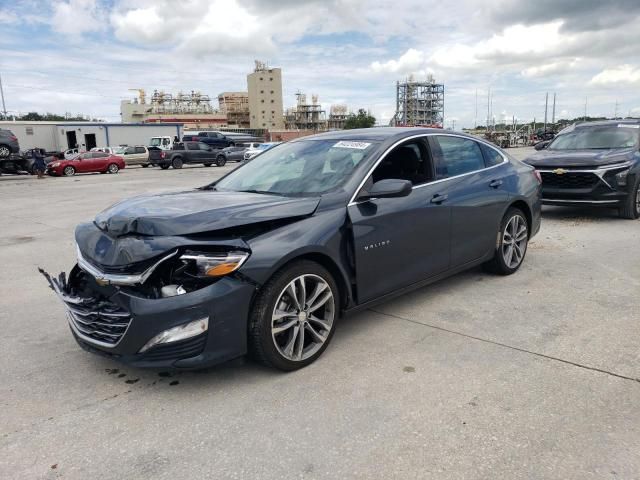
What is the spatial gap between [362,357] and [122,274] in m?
1.71

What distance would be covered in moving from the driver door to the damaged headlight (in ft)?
3.27

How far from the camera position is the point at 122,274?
3.01 metres

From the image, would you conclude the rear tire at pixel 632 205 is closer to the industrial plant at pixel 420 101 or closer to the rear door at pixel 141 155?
the rear door at pixel 141 155

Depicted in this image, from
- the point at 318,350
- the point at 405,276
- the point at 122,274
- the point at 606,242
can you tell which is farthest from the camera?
the point at 606,242

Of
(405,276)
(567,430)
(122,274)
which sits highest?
(122,274)

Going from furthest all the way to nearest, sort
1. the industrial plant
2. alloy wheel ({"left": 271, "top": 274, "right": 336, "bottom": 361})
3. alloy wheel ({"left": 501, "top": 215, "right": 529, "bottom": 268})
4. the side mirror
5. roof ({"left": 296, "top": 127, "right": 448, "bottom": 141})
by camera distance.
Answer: the industrial plant → alloy wheel ({"left": 501, "top": 215, "right": 529, "bottom": 268}) → roof ({"left": 296, "top": 127, "right": 448, "bottom": 141}) → the side mirror → alloy wheel ({"left": 271, "top": 274, "right": 336, "bottom": 361})

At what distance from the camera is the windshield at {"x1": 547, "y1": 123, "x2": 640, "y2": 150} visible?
938 cm

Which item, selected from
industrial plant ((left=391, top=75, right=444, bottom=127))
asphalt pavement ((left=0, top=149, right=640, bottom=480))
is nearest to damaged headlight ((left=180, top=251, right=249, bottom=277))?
asphalt pavement ((left=0, top=149, right=640, bottom=480))

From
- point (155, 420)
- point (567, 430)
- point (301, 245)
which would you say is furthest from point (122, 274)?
point (567, 430)

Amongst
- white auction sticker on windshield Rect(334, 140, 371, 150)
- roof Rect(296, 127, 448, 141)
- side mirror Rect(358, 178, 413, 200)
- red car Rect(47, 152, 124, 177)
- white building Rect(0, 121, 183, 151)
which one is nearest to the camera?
side mirror Rect(358, 178, 413, 200)

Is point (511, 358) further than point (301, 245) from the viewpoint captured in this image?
Yes

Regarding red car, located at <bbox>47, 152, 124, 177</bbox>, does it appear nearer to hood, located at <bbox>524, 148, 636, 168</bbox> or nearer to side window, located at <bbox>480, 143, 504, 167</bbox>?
hood, located at <bbox>524, 148, 636, 168</bbox>

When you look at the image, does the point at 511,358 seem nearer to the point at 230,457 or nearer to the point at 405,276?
the point at 405,276

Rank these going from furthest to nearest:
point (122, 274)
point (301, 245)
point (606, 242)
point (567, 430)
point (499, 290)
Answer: point (606, 242), point (499, 290), point (301, 245), point (122, 274), point (567, 430)
